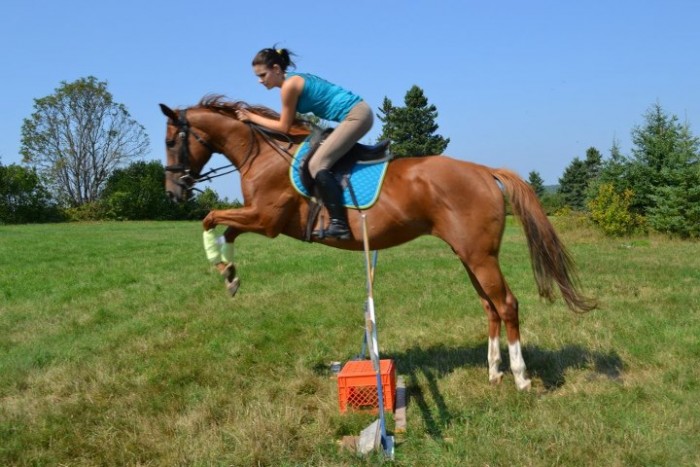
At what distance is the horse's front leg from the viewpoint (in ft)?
18.0

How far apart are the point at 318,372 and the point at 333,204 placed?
81.2 inches

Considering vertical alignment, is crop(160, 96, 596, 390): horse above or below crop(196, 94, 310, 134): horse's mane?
below

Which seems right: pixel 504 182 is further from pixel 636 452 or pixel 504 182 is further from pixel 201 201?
pixel 201 201

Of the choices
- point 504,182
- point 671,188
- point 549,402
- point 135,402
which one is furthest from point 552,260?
point 671,188

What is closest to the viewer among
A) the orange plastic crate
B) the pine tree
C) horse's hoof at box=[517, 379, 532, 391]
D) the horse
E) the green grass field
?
the green grass field

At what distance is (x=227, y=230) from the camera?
5570 mm

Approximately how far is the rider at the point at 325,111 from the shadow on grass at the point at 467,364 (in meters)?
1.74

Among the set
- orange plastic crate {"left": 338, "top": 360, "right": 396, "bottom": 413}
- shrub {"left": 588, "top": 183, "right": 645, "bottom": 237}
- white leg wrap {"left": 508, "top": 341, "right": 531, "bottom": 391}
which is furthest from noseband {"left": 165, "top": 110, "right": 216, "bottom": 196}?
shrub {"left": 588, "top": 183, "right": 645, "bottom": 237}

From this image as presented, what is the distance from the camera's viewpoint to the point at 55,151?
5500cm

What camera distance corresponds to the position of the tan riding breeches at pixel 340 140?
5.30 m

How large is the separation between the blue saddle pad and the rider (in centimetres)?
16

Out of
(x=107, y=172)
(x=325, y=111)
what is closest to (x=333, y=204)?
(x=325, y=111)

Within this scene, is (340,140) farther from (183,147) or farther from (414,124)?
(414,124)

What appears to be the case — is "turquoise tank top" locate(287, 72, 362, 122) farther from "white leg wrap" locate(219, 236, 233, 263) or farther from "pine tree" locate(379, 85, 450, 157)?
"pine tree" locate(379, 85, 450, 157)
